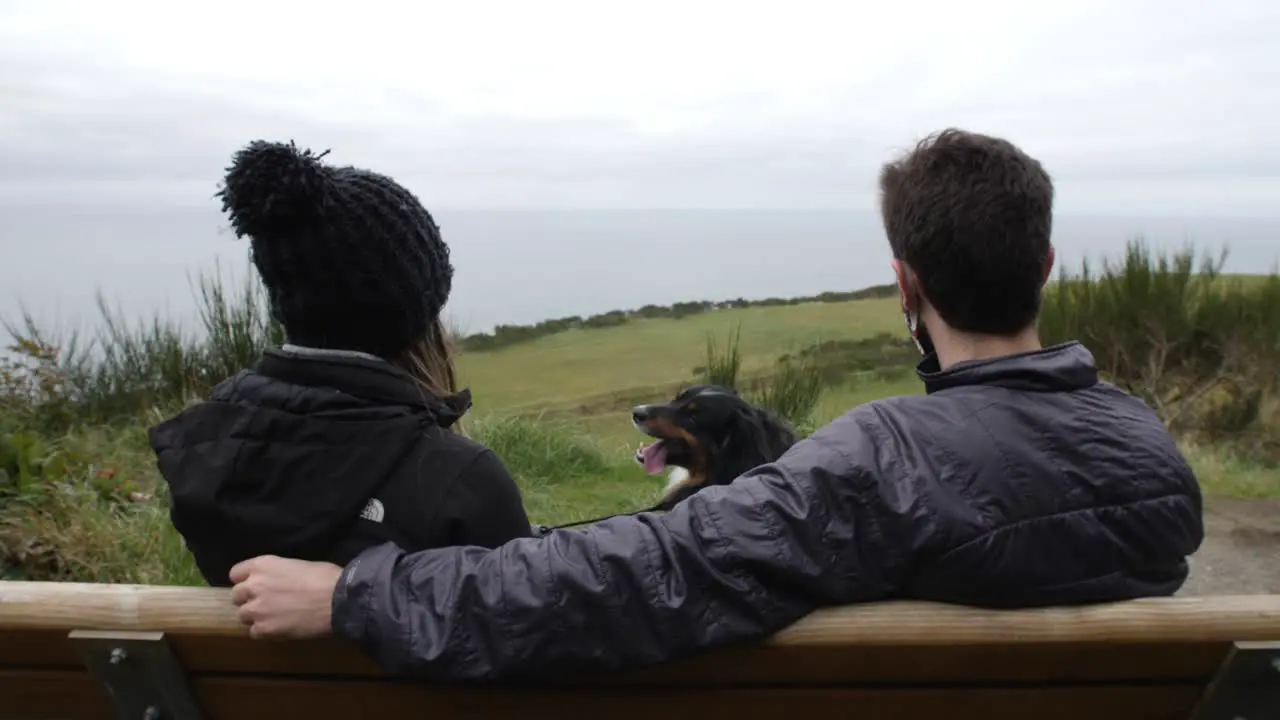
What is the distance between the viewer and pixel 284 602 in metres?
1.40

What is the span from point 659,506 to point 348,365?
3415 mm

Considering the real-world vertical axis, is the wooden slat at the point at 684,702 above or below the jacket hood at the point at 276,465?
below

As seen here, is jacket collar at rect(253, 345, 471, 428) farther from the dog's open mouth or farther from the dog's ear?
the dog's open mouth

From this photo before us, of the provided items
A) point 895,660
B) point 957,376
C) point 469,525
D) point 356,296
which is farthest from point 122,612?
point 957,376

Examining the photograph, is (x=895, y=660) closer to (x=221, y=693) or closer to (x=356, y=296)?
(x=221, y=693)

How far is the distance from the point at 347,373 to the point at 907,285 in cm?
99

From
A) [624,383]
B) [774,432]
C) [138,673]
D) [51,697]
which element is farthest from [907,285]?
[624,383]

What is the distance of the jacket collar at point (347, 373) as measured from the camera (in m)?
1.79

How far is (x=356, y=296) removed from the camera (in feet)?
6.18

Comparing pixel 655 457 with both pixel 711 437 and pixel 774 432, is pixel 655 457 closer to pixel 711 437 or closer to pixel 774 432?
pixel 711 437

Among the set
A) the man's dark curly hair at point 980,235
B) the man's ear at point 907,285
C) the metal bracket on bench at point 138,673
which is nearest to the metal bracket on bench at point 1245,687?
the man's dark curly hair at point 980,235

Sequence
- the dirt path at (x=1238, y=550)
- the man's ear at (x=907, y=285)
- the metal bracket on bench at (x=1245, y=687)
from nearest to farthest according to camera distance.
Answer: the metal bracket on bench at (x=1245, y=687), the man's ear at (x=907, y=285), the dirt path at (x=1238, y=550)

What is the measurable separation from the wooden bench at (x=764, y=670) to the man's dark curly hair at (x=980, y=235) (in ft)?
1.90

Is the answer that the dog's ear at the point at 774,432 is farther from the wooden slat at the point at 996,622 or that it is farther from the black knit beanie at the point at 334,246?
the wooden slat at the point at 996,622
